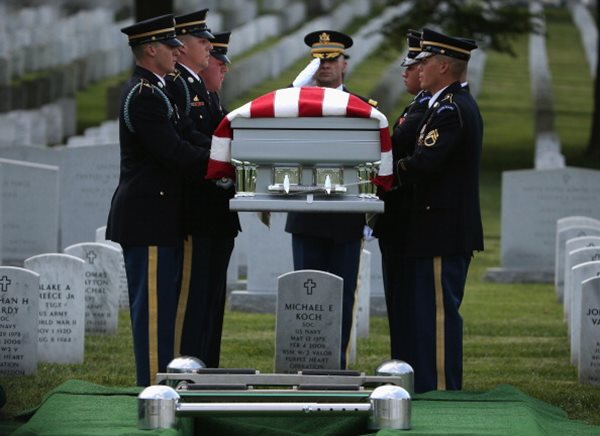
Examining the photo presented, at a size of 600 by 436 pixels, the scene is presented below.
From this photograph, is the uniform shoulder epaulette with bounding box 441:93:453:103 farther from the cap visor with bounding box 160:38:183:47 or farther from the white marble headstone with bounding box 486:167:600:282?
the white marble headstone with bounding box 486:167:600:282

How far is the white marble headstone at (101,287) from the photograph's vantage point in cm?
1181

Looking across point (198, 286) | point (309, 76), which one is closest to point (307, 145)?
point (198, 286)

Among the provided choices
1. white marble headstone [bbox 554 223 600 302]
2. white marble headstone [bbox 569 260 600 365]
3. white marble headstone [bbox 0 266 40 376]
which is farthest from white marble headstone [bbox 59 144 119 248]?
white marble headstone [bbox 569 260 600 365]

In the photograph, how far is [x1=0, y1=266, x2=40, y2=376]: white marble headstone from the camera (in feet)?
31.5

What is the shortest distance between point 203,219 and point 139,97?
2.96 feet

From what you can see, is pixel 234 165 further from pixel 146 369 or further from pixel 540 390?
pixel 540 390

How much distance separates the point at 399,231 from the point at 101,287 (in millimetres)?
3937

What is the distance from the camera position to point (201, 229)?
28.5ft

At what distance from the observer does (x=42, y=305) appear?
10.5 m

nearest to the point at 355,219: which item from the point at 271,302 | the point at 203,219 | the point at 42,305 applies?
the point at 203,219

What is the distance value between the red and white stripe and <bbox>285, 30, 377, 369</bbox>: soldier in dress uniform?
1702 mm

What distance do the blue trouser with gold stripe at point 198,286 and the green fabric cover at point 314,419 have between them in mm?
861

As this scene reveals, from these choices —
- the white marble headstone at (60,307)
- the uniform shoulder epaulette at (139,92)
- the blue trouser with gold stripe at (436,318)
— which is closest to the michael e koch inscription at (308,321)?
the blue trouser with gold stripe at (436,318)

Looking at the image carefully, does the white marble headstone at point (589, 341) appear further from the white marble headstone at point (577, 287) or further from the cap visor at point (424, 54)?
the cap visor at point (424, 54)
